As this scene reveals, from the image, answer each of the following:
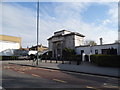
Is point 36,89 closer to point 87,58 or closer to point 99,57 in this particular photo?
point 99,57

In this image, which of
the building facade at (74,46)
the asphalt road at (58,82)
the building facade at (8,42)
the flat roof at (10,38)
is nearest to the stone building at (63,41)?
the building facade at (74,46)

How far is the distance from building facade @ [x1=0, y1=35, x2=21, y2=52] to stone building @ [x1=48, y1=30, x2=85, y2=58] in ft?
95.2

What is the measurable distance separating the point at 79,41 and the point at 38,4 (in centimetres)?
2410

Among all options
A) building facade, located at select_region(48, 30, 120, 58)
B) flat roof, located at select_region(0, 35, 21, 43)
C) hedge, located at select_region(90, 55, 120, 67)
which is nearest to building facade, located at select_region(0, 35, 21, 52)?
flat roof, located at select_region(0, 35, 21, 43)

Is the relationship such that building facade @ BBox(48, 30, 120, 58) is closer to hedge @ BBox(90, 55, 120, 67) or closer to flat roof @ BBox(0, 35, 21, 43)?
hedge @ BBox(90, 55, 120, 67)

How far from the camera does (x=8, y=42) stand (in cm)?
6931

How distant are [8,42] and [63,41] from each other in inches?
1506

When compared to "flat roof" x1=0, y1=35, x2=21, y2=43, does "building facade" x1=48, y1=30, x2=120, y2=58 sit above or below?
below

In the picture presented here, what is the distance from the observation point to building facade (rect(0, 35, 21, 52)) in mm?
65875

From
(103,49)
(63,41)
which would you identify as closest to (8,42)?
(63,41)

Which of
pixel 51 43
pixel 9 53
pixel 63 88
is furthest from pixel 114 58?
pixel 9 53

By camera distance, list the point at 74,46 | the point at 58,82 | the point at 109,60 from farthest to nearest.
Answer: the point at 74,46
the point at 109,60
the point at 58,82

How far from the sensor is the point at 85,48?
36438 millimetres

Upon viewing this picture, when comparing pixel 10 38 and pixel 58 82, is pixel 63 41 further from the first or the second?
pixel 10 38
